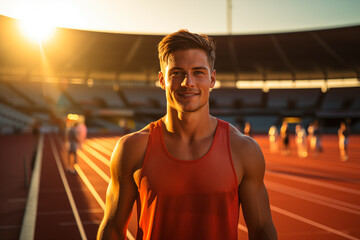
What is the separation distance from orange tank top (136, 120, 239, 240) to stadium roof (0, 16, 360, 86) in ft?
98.5

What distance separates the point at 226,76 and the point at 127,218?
46193mm

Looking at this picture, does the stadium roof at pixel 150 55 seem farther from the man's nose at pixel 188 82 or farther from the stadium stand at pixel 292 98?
the man's nose at pixel 188 82

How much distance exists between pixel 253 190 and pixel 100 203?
5655 millimetres

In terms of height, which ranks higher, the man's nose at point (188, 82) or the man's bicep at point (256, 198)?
the man's nose at point (188, 82)

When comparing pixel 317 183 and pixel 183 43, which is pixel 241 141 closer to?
pixel 183 43

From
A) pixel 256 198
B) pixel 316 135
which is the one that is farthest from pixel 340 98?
pixel 256 198

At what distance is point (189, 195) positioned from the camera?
1.44m

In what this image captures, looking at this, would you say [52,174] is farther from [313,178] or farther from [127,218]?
[127,218]

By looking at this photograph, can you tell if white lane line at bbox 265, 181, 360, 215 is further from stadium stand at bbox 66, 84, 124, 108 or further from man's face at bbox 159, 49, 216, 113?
stadium stand at bbox 66, 84, 124, 108

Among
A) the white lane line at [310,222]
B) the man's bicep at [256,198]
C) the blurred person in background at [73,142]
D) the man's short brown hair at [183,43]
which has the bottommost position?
the white lane line at [310,222]

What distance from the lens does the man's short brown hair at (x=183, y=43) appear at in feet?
4.86

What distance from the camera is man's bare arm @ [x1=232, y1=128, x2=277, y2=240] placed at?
5.05 feet

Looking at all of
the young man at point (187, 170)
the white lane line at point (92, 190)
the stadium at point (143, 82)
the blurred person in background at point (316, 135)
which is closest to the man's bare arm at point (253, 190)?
the young man at point (187, 170)

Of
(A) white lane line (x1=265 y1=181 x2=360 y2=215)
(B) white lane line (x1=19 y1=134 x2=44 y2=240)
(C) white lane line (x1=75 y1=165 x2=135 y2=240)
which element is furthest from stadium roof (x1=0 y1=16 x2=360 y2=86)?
(A) white lane line (x1=265 y1=181 x2=360 y2=215)
